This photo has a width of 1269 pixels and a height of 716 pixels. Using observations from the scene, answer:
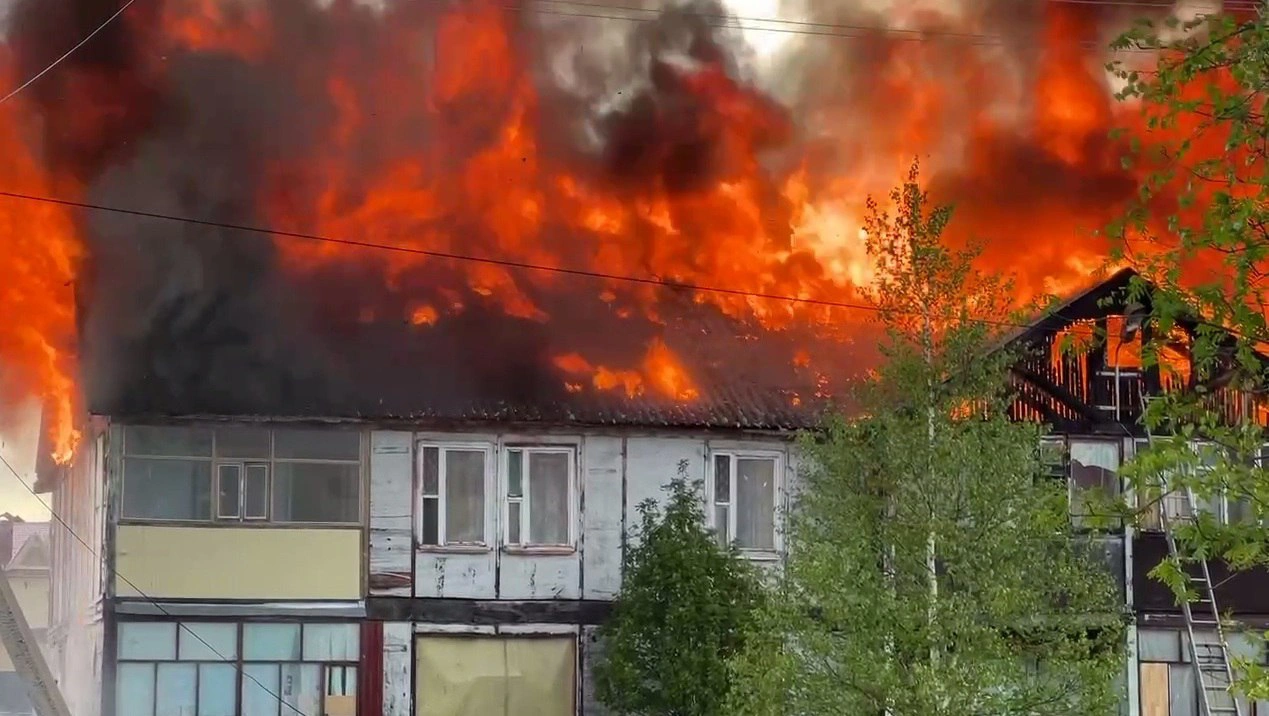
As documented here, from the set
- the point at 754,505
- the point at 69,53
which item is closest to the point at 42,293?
the point at 69,53

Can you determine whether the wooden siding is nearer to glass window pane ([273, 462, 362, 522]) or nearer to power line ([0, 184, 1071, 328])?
glass window pane ([273, 462, 362, 522])

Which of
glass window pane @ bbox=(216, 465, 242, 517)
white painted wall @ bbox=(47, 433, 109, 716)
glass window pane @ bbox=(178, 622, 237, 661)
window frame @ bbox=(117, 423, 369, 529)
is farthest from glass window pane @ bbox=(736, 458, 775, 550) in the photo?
white painted wall @ bbox=(47, 433, 109, 716)

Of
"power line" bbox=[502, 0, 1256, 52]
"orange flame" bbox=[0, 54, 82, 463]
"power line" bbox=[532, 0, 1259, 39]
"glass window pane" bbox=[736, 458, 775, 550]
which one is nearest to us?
"glass window pane" bbox=[736, 458, 775, 550]

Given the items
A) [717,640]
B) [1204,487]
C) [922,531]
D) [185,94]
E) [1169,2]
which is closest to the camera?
[1204,487]

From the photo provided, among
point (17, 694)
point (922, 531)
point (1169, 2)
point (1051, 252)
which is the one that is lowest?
point (17, 694)

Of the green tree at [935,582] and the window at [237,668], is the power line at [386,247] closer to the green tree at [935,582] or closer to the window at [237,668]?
the window at [237,668]

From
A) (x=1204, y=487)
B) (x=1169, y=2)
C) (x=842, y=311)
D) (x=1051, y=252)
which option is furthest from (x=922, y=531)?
(x=1169, y=2)

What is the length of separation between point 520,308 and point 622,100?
18.9 feet

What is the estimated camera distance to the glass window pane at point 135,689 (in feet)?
Answer: 82.5

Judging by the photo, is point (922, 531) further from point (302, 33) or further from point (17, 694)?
point (17, 694)

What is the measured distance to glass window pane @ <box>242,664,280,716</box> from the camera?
84.1 feet

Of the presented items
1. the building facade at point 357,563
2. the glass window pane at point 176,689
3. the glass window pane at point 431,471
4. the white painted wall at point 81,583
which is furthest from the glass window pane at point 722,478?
the white painted wall at point 81,583

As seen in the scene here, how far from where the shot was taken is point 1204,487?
1024cm

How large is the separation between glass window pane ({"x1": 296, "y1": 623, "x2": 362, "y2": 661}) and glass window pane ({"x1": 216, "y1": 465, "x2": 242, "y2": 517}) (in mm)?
2126
